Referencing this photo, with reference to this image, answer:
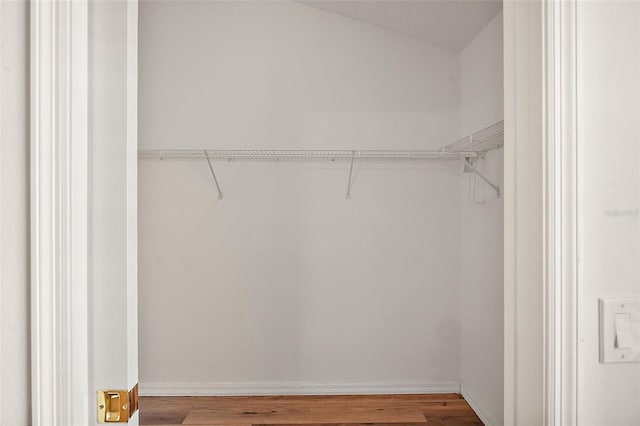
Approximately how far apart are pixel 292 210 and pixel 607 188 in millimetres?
2247

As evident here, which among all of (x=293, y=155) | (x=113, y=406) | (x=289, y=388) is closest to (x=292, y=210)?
(x=293, y=155)

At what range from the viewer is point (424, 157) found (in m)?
2.85

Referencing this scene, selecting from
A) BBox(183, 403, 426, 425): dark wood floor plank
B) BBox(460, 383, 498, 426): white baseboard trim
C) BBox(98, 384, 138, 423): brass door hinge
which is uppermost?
BBox(98, 384, 138, 423): brass door hinge

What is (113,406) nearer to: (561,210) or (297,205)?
(561,210)

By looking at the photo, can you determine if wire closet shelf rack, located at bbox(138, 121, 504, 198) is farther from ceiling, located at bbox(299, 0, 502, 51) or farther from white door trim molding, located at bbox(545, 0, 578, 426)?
white door trim molding, located at bbox(545, 0, 578, 426)

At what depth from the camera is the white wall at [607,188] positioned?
702 mm

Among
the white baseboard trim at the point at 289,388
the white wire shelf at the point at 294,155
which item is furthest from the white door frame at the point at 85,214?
the white baseboard trim at the point at 289,388

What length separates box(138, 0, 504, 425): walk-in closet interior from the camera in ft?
9.29

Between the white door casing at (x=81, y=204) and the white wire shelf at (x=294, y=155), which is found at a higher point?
the white wire shelf at (x=294, y=155)

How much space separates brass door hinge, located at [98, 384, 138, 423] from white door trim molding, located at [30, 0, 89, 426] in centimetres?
5

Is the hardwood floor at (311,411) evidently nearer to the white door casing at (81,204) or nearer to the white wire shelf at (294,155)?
the white wire shelf at (294,155)

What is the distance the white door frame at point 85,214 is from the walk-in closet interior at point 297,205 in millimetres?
2105

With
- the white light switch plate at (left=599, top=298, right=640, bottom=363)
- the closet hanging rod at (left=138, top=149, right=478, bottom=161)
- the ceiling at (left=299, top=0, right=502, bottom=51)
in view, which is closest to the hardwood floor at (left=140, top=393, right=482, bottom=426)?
the closet hanging rod at (left=138, top=149, right=478, bottom=161)

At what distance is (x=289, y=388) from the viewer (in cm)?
285
